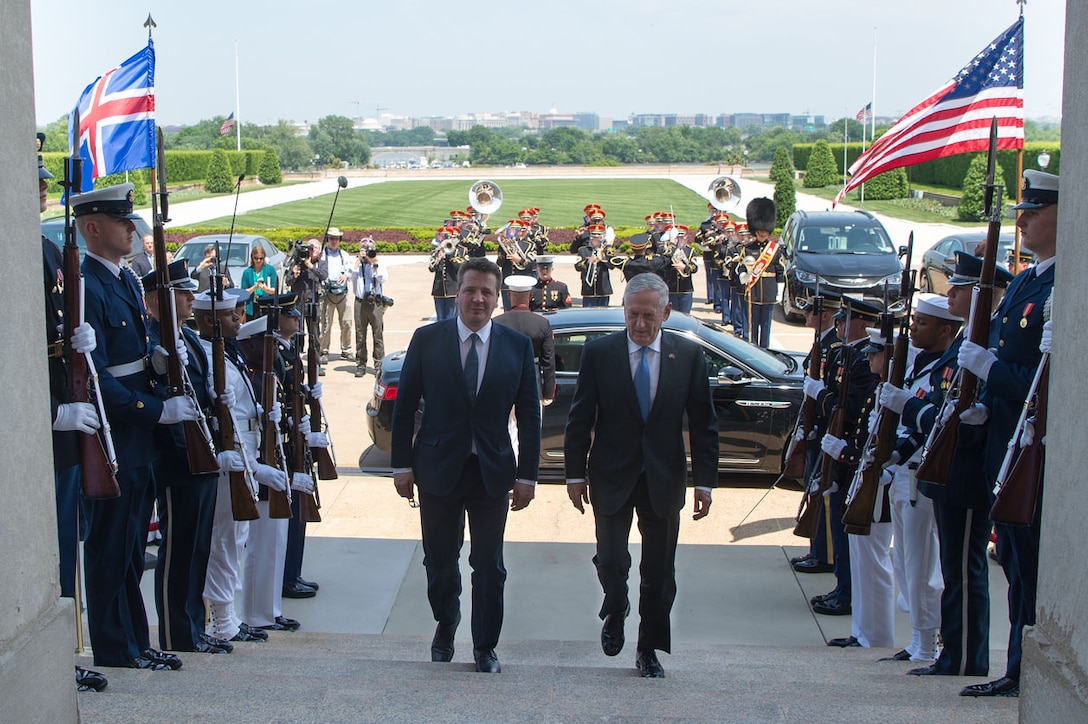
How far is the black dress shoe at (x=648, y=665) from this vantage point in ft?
17.0

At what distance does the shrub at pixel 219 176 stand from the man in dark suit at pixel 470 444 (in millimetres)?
54512

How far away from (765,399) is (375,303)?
6.34 metres

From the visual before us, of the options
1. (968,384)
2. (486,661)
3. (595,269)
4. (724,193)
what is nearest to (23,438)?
(486,661)

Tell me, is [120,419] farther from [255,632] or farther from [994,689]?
[994,689]

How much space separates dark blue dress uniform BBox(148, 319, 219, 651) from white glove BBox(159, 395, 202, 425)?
0.27 m

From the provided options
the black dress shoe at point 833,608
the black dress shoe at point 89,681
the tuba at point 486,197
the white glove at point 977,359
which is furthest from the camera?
the tuba at point 486,197

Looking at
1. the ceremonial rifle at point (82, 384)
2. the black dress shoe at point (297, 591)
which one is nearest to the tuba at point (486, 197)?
the black dress shoe at point (297, 591)

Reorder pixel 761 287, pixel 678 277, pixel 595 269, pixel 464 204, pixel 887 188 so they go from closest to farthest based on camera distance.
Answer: pixel 761 287
pixel 678 277
pixel 595 269
pixel 887 188
pixel 464 204

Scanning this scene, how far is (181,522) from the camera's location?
5676 mm

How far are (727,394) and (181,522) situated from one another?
5117 mm

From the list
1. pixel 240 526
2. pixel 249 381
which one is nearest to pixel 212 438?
pixel 249 381

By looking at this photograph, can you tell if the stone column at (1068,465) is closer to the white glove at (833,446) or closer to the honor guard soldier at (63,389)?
the white glove at (833,446)

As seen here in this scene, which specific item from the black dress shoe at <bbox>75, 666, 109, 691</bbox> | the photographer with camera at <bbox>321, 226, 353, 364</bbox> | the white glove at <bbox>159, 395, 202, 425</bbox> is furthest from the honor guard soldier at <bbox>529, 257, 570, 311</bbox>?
the black dress shoe at <bbox>75, 666, 109, 691</bbox>

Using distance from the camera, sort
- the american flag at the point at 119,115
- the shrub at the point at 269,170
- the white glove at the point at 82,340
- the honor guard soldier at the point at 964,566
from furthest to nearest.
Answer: the shrub at the point at 269,170
the american flag at the point at 119,115
the honor guard soldier at the point at 964,566
the white glove at the point at 82,340
